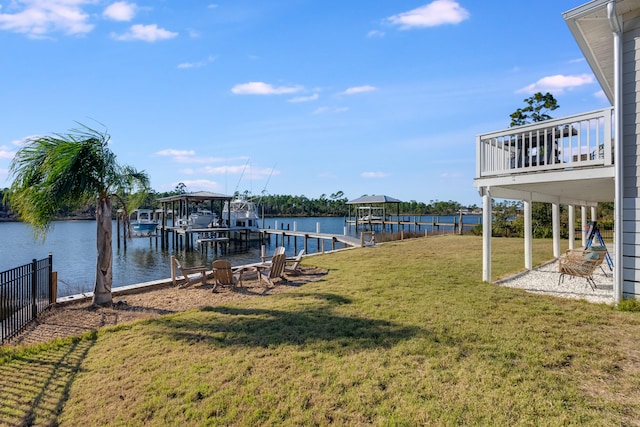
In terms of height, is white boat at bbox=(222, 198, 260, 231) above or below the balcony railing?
below

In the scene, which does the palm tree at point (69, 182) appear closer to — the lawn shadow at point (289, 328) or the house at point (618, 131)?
the lawn shadow at point (289, 328)

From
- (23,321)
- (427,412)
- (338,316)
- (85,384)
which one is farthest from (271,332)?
(23,321)

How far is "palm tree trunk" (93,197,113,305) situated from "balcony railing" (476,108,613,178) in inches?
353

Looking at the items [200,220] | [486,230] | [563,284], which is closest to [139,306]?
[486,230]

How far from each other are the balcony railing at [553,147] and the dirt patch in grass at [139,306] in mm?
5490

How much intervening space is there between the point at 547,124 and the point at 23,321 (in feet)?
36.5

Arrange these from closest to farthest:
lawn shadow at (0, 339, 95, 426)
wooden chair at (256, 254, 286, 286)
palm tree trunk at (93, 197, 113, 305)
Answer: lawn shadow at (0, 339, 95, 426), palm tree trunk at (93, 197, 113, 305), wooden chair at (256, 254, 286, 286)

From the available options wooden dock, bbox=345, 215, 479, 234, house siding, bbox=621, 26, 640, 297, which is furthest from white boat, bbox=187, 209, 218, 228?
house siding, bbox=621, 26, 640, 297

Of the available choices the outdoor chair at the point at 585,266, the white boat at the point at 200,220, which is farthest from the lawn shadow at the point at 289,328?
the white boat at the point at 200,220

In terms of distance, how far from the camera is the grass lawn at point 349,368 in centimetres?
324

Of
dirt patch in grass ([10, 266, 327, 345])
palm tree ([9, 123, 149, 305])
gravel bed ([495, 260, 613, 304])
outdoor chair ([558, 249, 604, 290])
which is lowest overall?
dirt patch in grass ([10, 266, 327, 345])

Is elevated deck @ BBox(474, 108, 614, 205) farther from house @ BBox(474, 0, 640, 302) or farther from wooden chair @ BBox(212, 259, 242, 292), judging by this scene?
wooden chair @ BBox(212, 259, 242, 292)

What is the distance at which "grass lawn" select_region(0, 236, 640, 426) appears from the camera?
10.6ft

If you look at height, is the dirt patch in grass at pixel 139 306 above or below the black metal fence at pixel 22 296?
below
